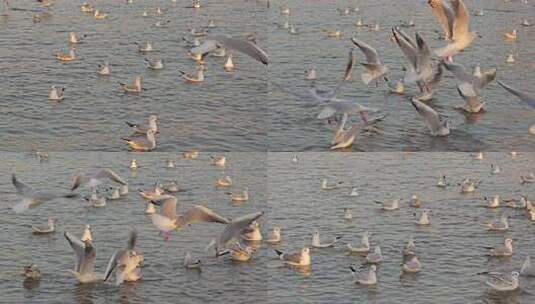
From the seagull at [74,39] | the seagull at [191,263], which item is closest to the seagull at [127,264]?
the seagull at [191,263]

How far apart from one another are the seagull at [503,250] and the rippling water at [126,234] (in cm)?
191

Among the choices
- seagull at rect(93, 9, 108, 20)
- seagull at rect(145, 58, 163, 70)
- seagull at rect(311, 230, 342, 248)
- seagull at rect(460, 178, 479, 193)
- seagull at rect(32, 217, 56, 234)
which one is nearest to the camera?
seagull at rect(311, 230, 342, 248)

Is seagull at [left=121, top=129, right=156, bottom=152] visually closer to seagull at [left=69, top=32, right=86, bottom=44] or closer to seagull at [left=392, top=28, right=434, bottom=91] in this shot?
seagull at [left=392, top=28, right=434, bottom=91]

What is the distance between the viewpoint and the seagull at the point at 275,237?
458 inches

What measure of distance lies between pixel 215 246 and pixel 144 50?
18.0 feet

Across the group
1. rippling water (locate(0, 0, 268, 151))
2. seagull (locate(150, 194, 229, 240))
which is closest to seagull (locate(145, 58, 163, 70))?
rippling water (locate(0, 0, 268, 151))

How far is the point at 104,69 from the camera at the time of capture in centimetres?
1570

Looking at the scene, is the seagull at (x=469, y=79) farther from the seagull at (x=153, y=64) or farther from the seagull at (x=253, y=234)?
the seagull at (x=153, y=64)

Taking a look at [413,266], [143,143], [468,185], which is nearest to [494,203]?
[468,185]

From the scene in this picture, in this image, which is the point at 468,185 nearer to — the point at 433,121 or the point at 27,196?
the point at 433,121

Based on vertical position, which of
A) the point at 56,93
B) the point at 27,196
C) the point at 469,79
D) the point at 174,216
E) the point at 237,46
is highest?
the point at 237,46

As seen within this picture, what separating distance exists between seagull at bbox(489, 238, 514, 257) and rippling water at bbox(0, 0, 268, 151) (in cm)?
248

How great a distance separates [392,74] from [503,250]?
4.00 m

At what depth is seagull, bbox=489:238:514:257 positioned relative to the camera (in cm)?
1167
